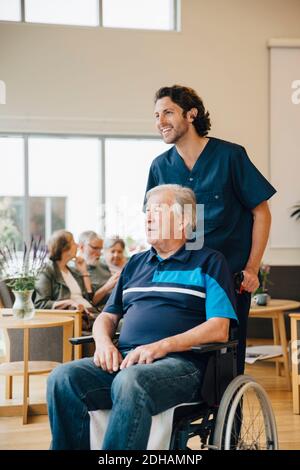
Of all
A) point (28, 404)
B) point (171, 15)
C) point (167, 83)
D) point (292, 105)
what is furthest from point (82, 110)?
point (28, 404)

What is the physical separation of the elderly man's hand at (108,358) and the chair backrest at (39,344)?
7.84ft

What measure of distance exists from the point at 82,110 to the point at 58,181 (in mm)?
793

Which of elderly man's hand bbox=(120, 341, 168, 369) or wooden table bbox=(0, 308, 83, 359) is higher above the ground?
elderly man's hand bbox=(120, 341, 168, 369)

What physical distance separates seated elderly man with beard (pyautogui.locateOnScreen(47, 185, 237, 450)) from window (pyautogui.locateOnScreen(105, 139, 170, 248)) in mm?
5040

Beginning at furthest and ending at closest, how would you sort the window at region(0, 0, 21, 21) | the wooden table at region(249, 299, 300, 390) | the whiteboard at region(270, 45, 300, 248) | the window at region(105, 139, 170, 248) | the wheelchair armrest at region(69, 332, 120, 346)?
the whiteboard at region(270, 45, 300, 248) < the window at region(105, 139, 170, 248) < the window at region(0, 0, 21, 21) < the wooden table at region(249, 299, 300, 390) < the wheelchair armrest at region(69, 332, 120, 346)

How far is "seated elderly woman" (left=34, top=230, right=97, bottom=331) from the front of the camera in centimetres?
452

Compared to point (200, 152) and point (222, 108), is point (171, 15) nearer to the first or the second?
point (222, 108)

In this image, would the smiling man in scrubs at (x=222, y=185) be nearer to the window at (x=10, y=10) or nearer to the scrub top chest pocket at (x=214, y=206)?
the scrub top chest pocket at (x=214, y=206)

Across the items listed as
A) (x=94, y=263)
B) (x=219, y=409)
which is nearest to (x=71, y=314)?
(x=94, y=263)

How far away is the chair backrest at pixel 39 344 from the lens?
448cm

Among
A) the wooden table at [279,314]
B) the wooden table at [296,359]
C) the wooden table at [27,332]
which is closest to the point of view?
the wooden table at [27,332]

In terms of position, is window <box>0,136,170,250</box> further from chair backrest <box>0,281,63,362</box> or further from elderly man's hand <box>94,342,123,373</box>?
elderly man's hand <box>94,342,123,373</box>

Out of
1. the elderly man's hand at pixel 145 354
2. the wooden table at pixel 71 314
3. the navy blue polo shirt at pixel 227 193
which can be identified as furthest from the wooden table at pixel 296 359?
the elderly man's hand at pixel 145 354

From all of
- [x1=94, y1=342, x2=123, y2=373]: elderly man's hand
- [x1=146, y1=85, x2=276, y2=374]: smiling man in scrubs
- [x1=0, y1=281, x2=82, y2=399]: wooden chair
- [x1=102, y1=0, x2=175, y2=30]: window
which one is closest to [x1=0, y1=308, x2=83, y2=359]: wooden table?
[x1=0, y1=281, x2=82, y2=399]: wooden chair
